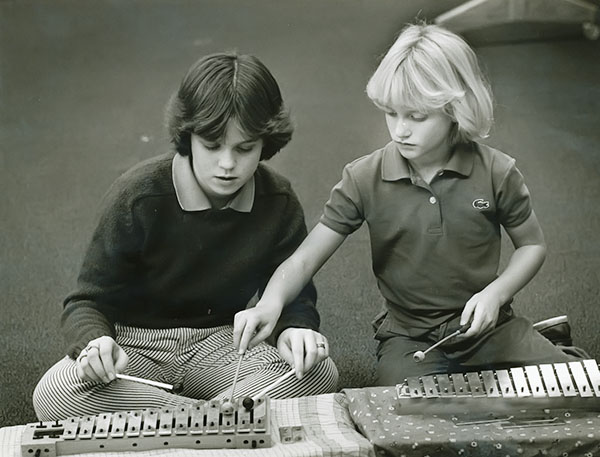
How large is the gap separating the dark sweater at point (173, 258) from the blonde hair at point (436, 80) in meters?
0.29

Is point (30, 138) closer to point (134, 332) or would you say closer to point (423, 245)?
point (134, 332)

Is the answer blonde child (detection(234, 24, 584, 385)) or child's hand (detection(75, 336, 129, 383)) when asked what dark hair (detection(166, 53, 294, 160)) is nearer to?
blonde child (detection(234, 24, 584, 385))

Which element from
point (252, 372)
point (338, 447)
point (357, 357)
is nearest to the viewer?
point (338, 447)

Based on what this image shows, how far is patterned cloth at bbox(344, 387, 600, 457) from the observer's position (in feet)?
4.85

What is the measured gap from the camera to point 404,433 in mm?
1505

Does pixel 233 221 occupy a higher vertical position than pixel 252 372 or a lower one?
higher

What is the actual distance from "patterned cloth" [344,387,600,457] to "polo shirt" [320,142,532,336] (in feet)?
0.89

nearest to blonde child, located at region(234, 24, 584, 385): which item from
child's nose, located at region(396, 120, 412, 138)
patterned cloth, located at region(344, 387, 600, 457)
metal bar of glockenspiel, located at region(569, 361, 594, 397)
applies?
child's nose, located at region(396, 120, 412, 138)

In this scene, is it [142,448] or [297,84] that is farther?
[297,84]

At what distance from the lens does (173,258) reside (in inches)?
69.2

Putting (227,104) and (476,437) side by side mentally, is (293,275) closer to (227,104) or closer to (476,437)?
A: (227,104)

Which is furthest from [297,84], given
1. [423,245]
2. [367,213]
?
[423,245]

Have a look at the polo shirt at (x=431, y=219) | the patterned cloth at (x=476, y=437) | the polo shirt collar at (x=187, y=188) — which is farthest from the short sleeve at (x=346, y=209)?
the patterned cloth at (x=476, y=437)

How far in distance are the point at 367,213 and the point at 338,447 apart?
50cm
